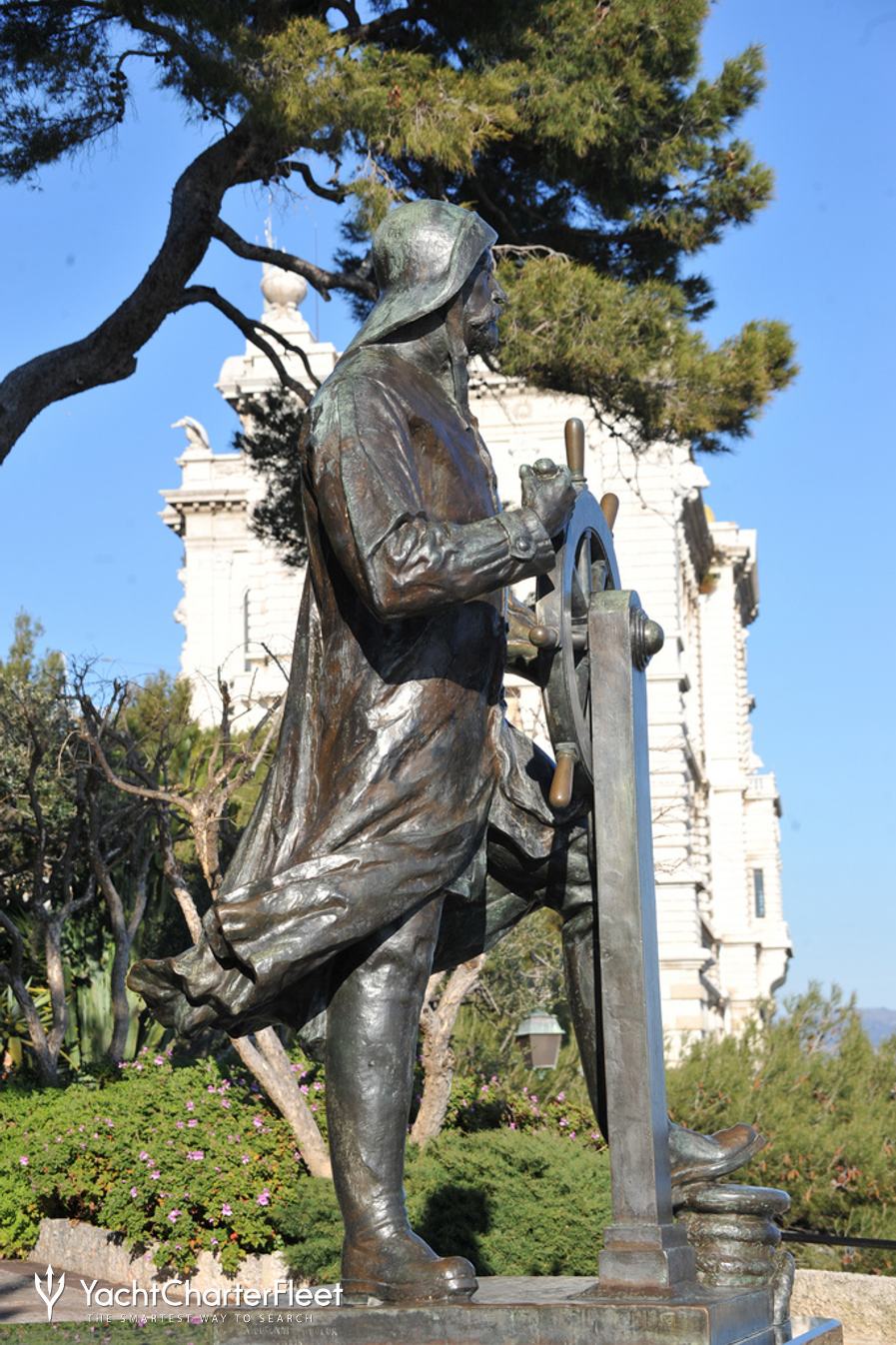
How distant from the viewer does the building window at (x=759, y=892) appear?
6065cm

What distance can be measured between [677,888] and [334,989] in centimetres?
3563

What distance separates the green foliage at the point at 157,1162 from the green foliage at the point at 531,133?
473 cm

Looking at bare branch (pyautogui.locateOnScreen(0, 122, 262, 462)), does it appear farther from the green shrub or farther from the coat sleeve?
the coat sleeve

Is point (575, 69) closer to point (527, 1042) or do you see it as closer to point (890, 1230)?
point (527, 1042)

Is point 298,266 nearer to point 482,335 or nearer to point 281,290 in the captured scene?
point 482,335

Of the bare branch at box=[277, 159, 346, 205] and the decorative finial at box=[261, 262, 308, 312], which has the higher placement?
the decorative finial at box=[261, 262, 308, 312]

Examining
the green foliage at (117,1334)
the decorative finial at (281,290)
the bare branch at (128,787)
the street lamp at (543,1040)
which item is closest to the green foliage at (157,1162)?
the bare branch at (128,787)

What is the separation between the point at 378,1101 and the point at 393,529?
3.08ft

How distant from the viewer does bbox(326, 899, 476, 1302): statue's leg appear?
2828 millimetres

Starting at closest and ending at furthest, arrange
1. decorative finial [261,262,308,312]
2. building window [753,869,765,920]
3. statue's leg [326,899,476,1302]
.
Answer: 1. statue's leg [326,899,476,1302]
2. decorative finial [261,262,308,312]
3. building window [753,869,765,920]

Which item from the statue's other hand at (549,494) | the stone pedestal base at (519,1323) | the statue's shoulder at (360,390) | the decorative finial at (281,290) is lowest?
the stone pedestal base at (519,1323)

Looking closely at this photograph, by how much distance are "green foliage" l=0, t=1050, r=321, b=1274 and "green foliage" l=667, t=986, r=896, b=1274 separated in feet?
8.93

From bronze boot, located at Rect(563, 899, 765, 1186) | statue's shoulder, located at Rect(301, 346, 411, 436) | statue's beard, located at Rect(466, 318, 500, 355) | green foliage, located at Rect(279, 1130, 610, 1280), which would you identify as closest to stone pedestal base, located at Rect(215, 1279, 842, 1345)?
bronze boot, located at Rect(563, 899, 765, 1186)

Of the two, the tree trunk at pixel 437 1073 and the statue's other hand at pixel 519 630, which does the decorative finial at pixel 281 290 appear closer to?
the tree trunk at pixel 437 1073
